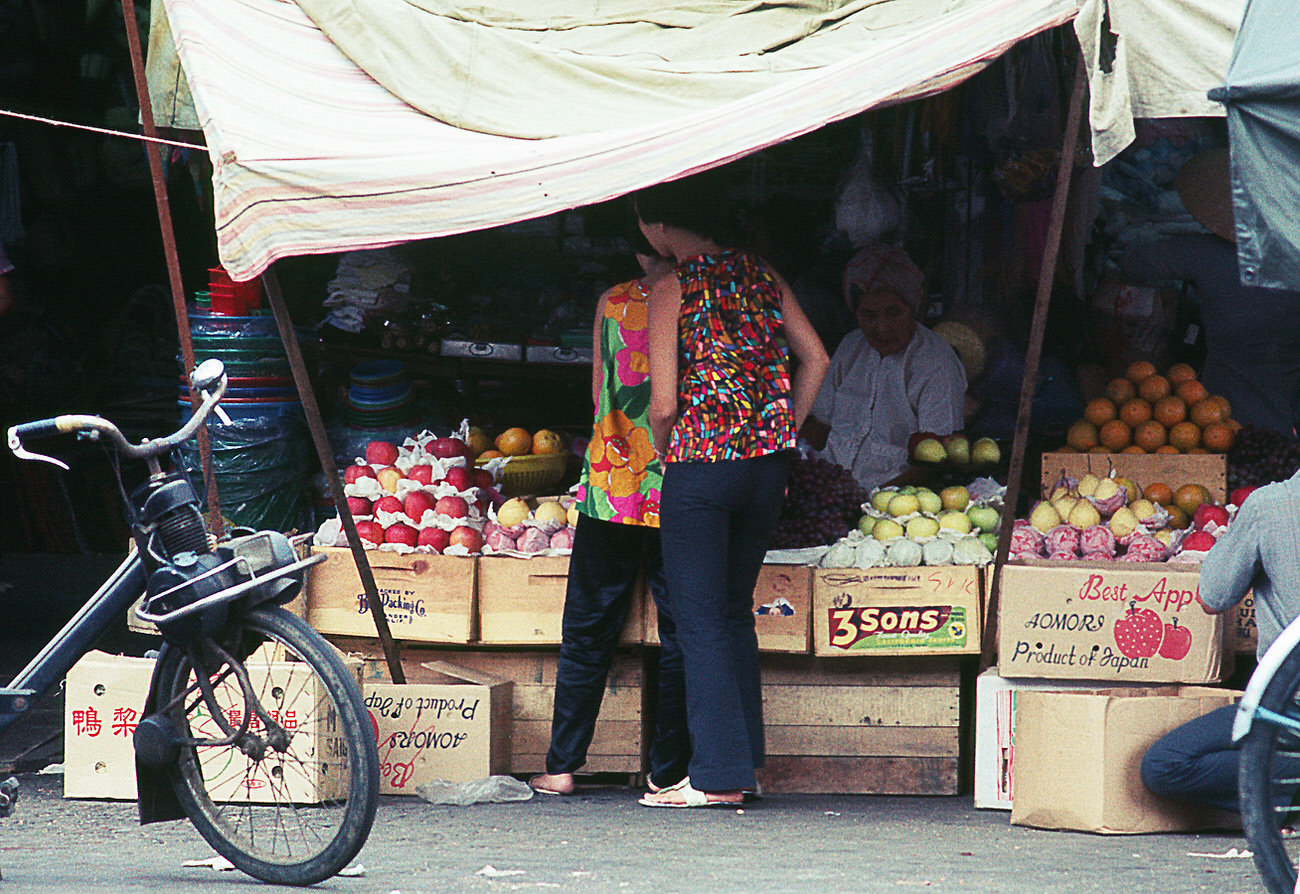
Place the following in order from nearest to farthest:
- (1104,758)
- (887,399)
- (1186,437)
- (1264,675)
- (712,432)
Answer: (1264,675) < (1104,758) < (712,432) < (1186,437) < (887,399)

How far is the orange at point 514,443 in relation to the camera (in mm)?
6129

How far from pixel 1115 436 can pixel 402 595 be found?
2708mm

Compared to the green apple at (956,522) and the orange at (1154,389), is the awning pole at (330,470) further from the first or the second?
the orange at (1154,389)

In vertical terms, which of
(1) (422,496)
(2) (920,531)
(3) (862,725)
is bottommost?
(3) (862,725)

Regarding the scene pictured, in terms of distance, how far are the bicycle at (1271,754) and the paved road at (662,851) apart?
0.75 metres

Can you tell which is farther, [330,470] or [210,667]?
[330,470]

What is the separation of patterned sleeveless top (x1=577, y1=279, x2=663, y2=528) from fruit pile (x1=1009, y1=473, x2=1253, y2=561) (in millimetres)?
1296

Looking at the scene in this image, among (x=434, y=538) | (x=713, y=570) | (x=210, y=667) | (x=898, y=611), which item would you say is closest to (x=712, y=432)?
(x=713, y=570)

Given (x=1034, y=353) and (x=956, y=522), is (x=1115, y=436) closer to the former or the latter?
(x=956, y=522)

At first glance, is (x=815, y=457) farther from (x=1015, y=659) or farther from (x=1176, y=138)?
(x=1176, y=138)

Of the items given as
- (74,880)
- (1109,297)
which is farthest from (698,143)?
(1109,297)

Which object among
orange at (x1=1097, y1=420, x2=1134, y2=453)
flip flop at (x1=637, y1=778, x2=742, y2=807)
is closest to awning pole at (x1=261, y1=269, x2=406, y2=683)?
flip flop at (x1=637, y1=778, x2=742, y2=807)

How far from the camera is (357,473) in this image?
579cm

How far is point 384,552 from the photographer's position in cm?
545
